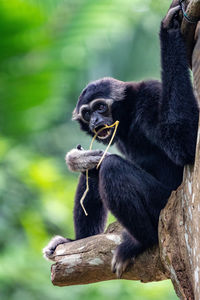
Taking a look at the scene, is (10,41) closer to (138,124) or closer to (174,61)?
(138,124)

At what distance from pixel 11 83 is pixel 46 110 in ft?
2.92

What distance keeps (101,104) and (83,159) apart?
33.2 inches

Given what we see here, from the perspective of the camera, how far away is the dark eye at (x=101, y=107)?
7.14 meters

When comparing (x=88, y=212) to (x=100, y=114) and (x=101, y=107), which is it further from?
(x=101, y=107)

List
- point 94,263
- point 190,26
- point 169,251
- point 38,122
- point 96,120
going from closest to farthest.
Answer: point 169,251, point 190,26, point 94,263, point 96,120, point 38,122

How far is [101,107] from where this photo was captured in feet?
23.6

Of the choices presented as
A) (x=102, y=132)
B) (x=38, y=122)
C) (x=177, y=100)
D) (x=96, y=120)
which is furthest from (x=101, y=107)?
(x=38, y=122)

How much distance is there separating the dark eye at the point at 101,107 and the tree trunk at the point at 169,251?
1.63 metres

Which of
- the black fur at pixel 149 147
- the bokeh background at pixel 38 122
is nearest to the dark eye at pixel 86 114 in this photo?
the black fur at pixel 149 147

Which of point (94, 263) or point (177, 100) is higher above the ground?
point (177, 100)

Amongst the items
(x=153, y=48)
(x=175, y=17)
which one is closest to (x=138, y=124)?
(x=175, y=17)

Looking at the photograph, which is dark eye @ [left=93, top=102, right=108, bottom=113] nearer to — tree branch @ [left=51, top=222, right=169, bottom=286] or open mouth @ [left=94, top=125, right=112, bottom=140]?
open mouth @ [left=94, top=125, right=112, bottom=140]

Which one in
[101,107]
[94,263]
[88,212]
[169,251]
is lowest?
[169,251]

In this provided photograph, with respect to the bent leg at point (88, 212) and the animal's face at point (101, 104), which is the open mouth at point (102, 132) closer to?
the animal's face at point (101, 104)
